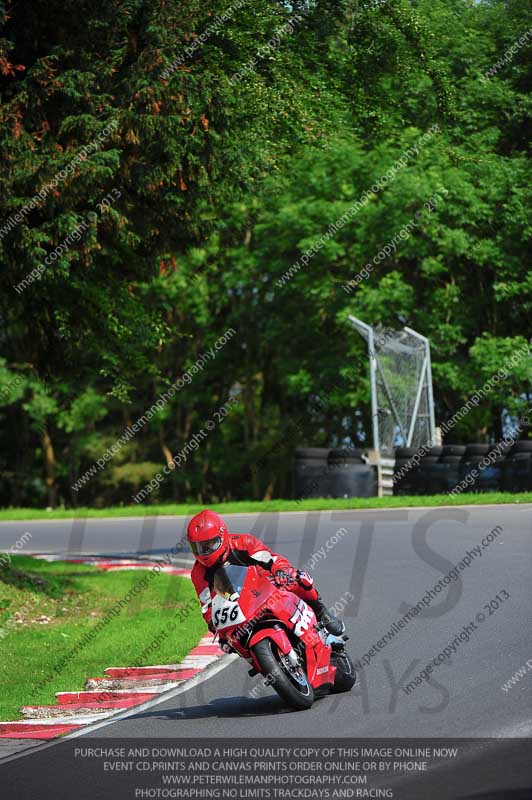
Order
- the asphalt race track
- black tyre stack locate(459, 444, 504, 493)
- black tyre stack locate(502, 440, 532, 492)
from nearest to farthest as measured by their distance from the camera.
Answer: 1. the asphalt race track
2. black tyre stack locate(502, 440, 532, 492)
3. black tyre stack locate(459, 444, 504, 493)

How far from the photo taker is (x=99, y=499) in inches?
2100

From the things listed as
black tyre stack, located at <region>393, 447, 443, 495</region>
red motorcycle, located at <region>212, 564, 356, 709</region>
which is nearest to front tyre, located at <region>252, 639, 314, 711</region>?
red motorcycle, located at <region>212, 564, 356, 709</region>

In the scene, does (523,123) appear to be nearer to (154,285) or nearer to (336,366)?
(336,366)

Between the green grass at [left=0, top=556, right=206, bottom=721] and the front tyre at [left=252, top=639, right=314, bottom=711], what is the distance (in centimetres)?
234

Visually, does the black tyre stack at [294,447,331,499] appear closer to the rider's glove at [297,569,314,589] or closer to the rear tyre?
the rear tyre

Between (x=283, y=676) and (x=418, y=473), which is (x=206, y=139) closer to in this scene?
(x=283, y=676)

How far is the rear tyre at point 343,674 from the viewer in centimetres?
836

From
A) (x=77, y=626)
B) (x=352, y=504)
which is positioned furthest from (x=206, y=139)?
(x=352, y=504)

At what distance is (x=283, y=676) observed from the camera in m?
7.68

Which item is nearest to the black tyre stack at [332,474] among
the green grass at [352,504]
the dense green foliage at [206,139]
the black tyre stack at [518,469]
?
the green grass at [352,504]

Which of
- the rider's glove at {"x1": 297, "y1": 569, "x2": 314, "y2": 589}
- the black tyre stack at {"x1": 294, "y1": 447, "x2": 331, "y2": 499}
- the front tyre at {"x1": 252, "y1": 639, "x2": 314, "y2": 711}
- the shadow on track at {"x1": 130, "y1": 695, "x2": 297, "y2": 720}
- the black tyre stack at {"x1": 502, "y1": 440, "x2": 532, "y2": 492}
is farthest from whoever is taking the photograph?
the black tyre stack at {"x1": 294, "y1": 447, "x2": 331, "y2": 499}

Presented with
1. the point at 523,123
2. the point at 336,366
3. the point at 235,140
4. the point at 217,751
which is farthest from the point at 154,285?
the point at 217,751

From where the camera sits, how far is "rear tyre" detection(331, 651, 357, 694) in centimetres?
836

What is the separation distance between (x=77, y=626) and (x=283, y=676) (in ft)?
21.7
